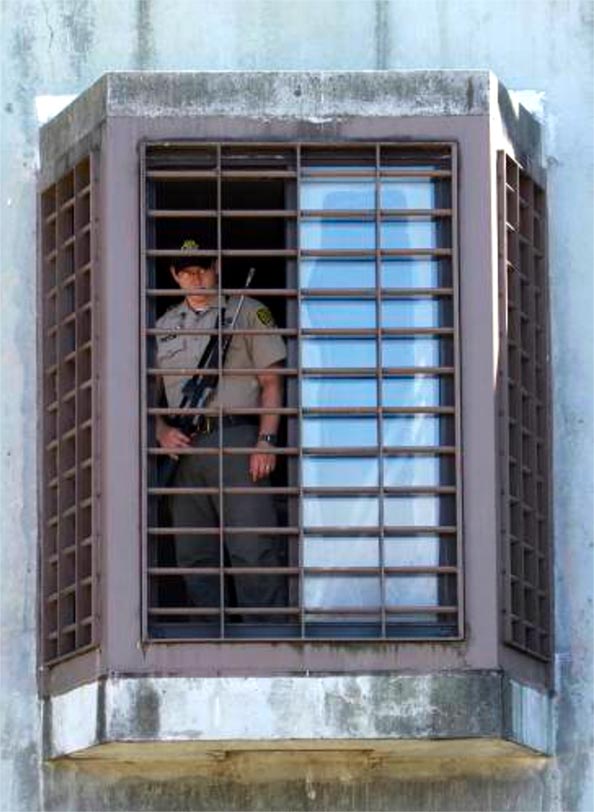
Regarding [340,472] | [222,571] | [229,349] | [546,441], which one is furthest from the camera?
[546,441]

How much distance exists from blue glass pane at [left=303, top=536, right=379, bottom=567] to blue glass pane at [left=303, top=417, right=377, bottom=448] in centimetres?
38

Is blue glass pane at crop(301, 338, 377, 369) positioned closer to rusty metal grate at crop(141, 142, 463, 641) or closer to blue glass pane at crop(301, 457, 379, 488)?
rusty metal grate at crop(141, 142, 463, 641)

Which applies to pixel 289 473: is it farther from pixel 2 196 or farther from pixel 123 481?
pixel 2 196

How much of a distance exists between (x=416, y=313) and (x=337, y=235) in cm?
45

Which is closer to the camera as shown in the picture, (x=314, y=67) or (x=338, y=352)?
(x=338, y=352)

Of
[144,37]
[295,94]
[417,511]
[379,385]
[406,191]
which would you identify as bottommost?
[417,511]

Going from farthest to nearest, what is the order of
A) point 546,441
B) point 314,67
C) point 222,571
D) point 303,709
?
point 314,67 → point 546,441 → point 222,571 → point 303,709

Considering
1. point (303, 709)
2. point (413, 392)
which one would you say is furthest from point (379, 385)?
point (303, 709)

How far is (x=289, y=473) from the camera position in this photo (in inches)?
669

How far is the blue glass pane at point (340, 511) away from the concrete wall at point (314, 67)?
36.5 inches

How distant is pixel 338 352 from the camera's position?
1702 cm

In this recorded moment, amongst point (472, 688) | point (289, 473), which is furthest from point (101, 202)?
point (472, 688)

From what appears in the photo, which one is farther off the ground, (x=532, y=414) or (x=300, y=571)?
(x=532, y=414)

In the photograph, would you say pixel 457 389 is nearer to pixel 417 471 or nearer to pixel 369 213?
pixel 417 471
